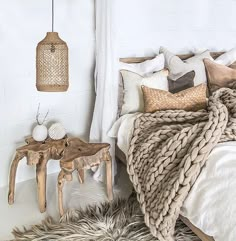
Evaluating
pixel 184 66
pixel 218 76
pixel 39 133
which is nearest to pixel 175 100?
pixel 184 66

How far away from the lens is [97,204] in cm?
244

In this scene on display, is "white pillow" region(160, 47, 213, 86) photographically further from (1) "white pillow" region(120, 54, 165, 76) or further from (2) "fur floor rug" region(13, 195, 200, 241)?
(2) "fur floor rug" region(13, 195, 200, 241)

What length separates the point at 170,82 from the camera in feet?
8.97

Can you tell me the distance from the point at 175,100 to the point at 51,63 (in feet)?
2.91

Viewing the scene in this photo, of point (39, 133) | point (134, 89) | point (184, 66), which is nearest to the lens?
point (39, 133)

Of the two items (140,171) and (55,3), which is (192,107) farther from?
(55,3)

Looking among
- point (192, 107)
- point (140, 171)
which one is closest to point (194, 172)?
point (140, 171)

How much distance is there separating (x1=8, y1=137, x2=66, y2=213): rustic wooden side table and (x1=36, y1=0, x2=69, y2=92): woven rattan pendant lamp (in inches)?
16.2

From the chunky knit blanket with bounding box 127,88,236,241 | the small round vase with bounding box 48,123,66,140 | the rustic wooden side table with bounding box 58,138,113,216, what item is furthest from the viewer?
the small round vase with bounding box 48,123,66,140

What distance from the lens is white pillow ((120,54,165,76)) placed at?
111 inches

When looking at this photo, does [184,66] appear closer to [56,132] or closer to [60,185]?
[56,132]

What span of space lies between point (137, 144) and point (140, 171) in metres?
0.20

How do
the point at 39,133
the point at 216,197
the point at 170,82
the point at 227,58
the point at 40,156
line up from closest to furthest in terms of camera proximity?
the point at 216,197
the point at 40,156
the point at 39,133
the point at 170,82
the point at 227,58

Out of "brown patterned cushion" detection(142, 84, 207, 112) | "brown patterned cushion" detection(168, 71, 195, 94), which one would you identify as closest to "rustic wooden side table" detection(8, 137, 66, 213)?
"brown patterned cushion" detection(142, 84, 207, 112)
